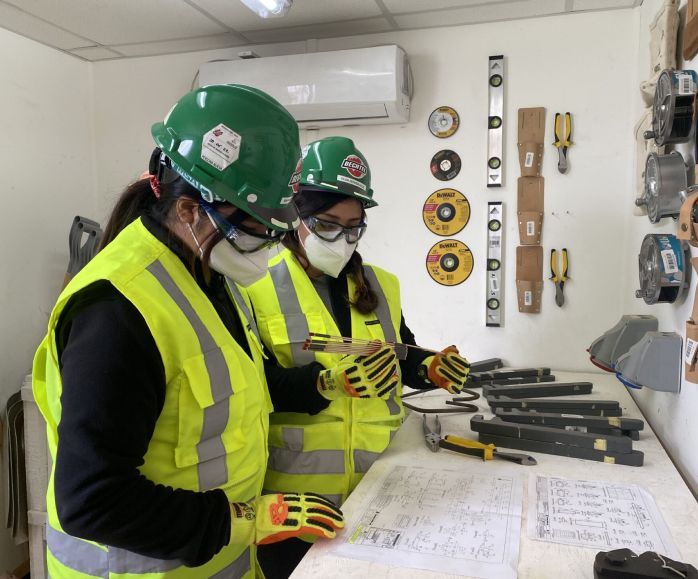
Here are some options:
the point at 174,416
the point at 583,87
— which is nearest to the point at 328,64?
the point at 583,87

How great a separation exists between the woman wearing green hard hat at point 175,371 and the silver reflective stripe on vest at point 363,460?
1.33 feet

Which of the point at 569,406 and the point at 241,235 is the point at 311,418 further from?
the point at 569,406

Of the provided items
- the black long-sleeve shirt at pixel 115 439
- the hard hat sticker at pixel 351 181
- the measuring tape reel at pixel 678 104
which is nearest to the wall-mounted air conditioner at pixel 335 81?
the hard hat sticker at pixel 351 181

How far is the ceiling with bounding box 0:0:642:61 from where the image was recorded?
93.4 inches

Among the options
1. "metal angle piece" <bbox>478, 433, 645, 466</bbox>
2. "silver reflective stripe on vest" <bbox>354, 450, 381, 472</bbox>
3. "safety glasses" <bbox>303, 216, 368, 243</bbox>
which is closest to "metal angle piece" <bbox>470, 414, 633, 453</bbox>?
"metal angle piece" <bbox>478, 433, 645, 466</bbox>

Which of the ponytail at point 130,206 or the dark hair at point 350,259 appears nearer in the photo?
the ponytail at point 130,206

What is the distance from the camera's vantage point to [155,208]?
1.10 m

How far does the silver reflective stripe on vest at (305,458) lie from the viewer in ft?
4.94

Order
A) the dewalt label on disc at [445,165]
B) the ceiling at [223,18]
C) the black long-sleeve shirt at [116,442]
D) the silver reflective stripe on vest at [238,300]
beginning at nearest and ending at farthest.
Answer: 1. the black long-sleeve shirt at [116,442]
2. the silver reflective stripe on vest at [238,300]
3. the ceiling at [223,18]
4. the dewalt label on disc at [445,165]

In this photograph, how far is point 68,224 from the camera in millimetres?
3045

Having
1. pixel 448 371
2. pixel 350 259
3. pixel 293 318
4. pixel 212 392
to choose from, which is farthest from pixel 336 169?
pixel 212 392

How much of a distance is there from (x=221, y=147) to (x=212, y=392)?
1.45 feet

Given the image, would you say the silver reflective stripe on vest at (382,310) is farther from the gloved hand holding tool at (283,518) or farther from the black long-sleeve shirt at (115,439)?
the black long-sleeve shirt at (115,439)

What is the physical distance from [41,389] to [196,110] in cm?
60
